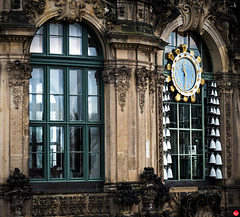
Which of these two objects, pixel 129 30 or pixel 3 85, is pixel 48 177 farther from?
pixel 129 30

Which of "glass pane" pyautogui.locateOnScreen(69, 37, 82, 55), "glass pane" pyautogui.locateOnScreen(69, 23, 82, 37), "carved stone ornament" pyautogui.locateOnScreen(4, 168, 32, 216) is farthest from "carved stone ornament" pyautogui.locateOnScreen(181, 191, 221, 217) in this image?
"glass pane" pyautogui.locateOnScreen(69, 23, 82, 37)

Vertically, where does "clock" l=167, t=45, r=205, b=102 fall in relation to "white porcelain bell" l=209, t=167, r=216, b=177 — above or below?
above

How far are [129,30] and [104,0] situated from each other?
Answer: 1124 millimetres

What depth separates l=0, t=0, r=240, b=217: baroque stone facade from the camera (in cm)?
2039

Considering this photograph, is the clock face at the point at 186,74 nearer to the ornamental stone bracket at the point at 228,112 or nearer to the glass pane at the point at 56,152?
the ornamental stone bracket at the point at 228,112

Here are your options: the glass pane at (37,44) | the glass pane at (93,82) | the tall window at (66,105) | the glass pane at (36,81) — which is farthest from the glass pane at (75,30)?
the glass pane at (36,81)

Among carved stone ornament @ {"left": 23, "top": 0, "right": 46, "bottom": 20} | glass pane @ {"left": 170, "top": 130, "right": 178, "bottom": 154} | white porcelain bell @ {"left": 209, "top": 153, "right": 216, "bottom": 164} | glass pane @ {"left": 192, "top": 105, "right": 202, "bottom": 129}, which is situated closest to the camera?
carved stone ornament @ {"left": 23, "top": 0, "right": 46, "bottom": 20}

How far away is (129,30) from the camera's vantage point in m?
21.6

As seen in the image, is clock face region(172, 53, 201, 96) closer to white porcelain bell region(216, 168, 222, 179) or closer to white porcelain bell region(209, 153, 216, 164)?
white porcelain bell region(209, 153, 216, 164)

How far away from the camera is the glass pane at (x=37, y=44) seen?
21141 mm

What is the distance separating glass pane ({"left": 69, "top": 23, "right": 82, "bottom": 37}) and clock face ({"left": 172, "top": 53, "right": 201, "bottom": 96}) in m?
3.70

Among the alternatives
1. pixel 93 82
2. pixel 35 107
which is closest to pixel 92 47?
pixel 93 82

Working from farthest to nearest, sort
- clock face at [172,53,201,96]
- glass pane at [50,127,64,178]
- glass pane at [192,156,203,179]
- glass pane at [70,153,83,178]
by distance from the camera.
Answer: glass pane at [192,156,203,179] < clock face at [172,53,201,96] < glass pane at [70,153,83,178] < glass pane at [50,127,64,178]

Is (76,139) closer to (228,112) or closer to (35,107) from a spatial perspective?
(35,107)
